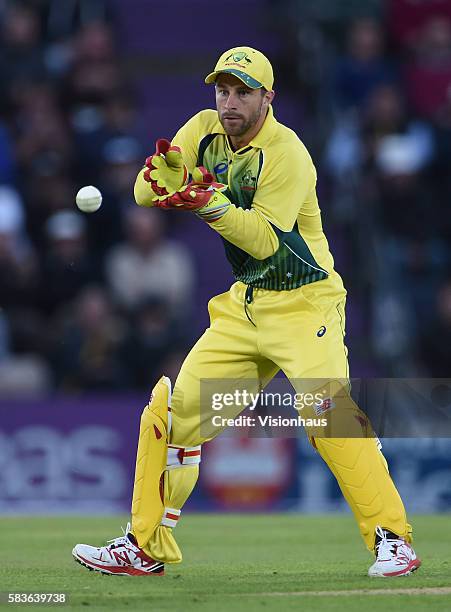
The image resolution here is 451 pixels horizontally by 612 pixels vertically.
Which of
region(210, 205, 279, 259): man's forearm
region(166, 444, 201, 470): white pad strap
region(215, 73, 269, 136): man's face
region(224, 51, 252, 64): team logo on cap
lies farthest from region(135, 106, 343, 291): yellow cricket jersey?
region(166, 444, 201, 470): white pad strap

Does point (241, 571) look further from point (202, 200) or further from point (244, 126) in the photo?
point (244, 126)

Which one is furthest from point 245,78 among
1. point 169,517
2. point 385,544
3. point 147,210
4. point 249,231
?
point 147,210

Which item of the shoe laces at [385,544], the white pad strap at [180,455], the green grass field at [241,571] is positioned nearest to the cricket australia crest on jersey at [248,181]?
the white pad strap at [180,455]

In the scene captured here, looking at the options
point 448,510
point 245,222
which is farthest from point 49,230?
point 245,222

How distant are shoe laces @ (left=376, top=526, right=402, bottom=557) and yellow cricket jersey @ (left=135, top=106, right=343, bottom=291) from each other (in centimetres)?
130

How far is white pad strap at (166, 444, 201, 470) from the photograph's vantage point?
766 cm

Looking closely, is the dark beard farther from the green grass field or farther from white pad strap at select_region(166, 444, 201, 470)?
the green grass field

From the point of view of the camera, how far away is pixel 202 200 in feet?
23.0

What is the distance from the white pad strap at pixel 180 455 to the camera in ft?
25.1

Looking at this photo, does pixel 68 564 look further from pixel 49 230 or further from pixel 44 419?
pixel 49 230

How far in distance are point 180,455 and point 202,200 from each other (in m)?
1.46

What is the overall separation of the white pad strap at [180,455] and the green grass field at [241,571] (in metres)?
0.59

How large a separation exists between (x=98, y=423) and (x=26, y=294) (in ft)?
5.54

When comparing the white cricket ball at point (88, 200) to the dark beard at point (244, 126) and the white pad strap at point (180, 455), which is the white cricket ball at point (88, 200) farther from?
the white pad strap at point (180, 455)
